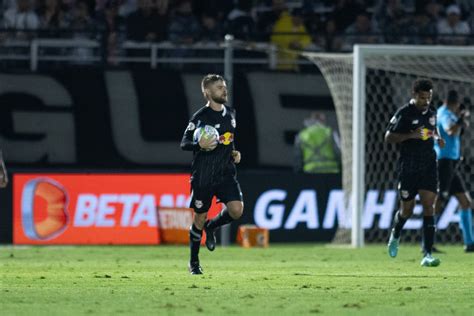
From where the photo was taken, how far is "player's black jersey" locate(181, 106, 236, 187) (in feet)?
47.1

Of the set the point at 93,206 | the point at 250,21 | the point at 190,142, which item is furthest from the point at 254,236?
the point at 190,142

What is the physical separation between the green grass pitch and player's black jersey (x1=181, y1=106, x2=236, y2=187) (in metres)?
1.01

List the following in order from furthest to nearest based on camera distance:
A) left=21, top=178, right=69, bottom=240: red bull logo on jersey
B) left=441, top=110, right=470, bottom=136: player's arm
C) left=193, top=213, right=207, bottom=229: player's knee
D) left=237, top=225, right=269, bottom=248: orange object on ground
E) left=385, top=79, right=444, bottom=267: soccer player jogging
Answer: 1. left=21, top=178, right=69, bottom=240: red bull logo on jersey
2. left=237, top=225, right=269, bottom=248: orange object on ground
3. left=441, top=110, right=470, bottom=136: player's arm
4. left=385, top=79, right=444, bottom=267: soccer player jogging
5. left=193, top=213, right=207, bottom=229: player's knee

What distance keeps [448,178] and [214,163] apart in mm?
6367

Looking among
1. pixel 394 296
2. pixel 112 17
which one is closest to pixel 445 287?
pixel 394 296

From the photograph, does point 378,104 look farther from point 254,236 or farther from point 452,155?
point 452,155

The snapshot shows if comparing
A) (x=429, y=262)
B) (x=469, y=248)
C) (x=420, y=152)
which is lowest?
(x=469, y=248)

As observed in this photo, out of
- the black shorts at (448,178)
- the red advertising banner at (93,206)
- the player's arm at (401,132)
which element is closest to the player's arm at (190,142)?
the player's arm at (401,132)

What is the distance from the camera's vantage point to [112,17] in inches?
992

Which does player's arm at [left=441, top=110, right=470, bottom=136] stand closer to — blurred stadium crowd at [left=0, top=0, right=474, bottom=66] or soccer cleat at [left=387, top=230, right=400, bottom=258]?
soccer cleat at [left=387, top=230, right=400, bottom=258]

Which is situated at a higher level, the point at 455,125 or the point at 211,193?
the point at 455,125

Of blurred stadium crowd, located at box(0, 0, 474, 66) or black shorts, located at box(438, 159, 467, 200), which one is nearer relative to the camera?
black shorts, located at box(438, 159, 467, 200)

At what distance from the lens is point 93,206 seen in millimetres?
22297

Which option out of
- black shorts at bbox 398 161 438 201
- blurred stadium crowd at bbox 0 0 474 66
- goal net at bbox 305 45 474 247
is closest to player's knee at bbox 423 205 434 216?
black shorts at bbox 398 161 438 201
